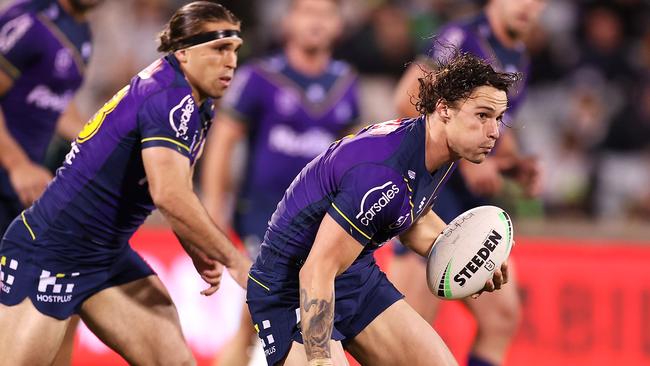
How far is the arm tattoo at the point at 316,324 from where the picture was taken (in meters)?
4.37

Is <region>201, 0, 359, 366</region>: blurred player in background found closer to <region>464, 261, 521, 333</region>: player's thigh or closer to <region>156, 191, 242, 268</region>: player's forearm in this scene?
<region>464, 261, 521, 333</region>: player's thigh

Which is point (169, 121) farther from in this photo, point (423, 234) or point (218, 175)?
point (218, 175)

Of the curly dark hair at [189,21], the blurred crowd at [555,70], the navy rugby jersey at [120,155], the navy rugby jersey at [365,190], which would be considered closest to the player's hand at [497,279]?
the navy rugby jersey at [365,190]

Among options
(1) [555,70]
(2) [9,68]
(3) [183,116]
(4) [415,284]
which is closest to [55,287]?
(3) [183,116]

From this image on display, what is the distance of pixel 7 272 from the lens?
5.06 metres

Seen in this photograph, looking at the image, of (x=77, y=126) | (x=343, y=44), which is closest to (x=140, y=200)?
(x=77, y=126)

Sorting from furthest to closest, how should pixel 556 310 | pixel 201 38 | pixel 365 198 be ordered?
pixel 556 310 < pixel 201 38 < pixel 365 198

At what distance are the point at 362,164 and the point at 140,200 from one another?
120 centimetres

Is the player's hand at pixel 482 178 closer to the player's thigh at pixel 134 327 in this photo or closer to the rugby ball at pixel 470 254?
the rugby ball at pixel 470 254

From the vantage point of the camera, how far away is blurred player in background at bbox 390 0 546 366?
21.0 ft

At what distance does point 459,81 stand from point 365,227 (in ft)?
2.30

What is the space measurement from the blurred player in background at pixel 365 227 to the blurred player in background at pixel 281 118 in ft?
8.06

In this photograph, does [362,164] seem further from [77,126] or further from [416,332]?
[77,126]

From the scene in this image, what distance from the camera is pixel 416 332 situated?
4.84 m
